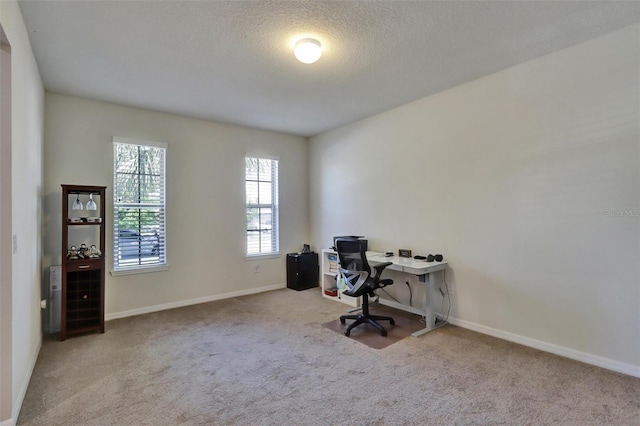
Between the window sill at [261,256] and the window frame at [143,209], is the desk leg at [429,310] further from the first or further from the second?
the window frame at [143,209]

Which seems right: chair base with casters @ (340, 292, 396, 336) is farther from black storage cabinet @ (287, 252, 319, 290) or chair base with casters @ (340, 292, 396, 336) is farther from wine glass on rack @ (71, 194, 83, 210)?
wine glass on rack @ (71, 194, 83, 210)

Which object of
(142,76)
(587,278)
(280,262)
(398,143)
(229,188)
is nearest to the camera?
(587,278)

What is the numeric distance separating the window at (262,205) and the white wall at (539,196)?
2131 mm

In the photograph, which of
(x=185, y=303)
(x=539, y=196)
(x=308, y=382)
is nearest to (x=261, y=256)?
(x=185, y=303)

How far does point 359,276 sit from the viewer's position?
11.5 ft

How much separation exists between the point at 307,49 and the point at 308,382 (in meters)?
2.60

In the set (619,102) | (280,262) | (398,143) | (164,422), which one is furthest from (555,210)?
(280,262)

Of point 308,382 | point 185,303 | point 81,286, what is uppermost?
point 81,286

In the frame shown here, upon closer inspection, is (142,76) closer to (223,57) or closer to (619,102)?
(223,57)

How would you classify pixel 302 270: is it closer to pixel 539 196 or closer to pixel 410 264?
pixel 410 264

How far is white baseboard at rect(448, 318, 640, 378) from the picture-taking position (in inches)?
98.8

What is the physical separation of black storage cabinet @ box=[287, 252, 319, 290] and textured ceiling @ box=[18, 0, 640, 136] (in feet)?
8.57

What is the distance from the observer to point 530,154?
3.03 m

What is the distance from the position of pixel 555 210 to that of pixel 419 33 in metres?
1.96
